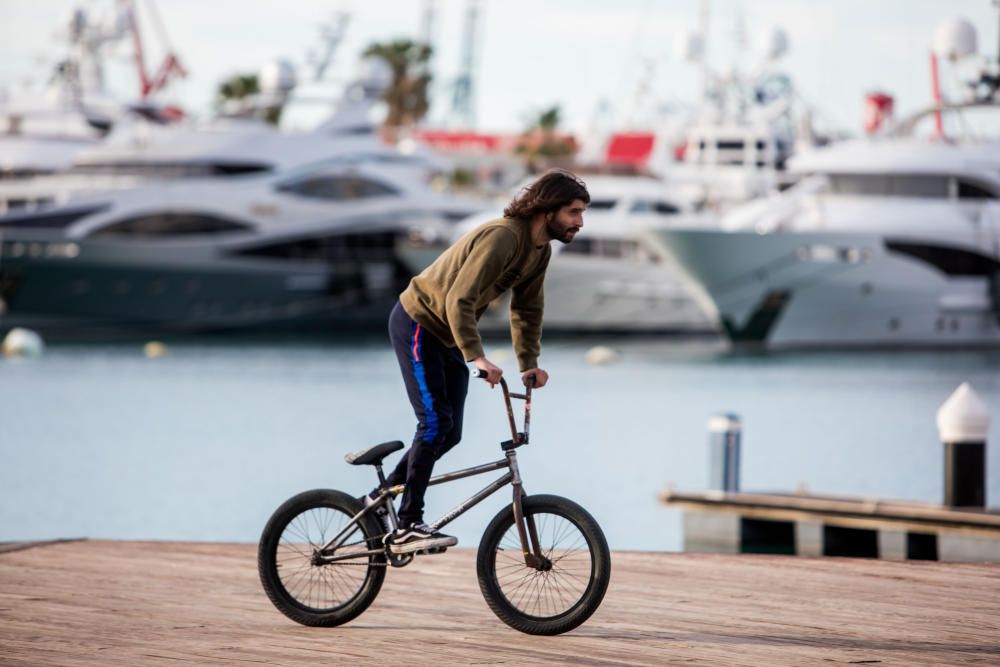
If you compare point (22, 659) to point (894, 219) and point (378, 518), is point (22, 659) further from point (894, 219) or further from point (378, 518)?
point (894, 219)

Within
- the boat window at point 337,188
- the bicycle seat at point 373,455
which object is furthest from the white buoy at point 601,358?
the bicycle seat at point 373,455

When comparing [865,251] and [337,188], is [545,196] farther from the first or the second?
[337,188]

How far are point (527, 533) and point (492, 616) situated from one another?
64 cm

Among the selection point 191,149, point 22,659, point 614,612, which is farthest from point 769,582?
point 191,149

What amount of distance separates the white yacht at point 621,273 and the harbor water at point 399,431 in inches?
116

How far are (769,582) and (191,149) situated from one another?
49889 mm

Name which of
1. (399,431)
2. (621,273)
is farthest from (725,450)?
(621,273)

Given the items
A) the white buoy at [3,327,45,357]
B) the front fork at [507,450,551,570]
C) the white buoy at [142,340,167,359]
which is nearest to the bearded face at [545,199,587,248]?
the front fork at [507,450,551,570]

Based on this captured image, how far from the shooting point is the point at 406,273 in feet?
192

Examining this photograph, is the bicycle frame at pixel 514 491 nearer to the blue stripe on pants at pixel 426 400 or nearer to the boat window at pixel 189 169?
the blue stripe on pants at pixel 426 400

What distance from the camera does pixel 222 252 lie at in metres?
55.0

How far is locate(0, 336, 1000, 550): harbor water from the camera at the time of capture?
856 inches

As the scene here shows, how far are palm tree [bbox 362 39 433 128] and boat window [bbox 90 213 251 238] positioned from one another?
40.5 metres

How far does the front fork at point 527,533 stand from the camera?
5977mm
